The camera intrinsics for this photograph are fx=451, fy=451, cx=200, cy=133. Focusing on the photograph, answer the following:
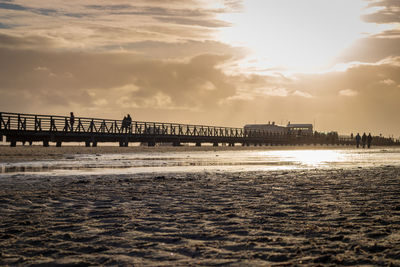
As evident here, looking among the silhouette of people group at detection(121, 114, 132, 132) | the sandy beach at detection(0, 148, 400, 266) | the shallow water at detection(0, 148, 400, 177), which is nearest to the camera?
the sandy beach at detection(0, 148, 400, 266)

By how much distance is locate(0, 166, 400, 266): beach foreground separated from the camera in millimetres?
3521

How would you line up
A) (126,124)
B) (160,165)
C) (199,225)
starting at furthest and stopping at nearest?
(126,124) < (160,165) < (199,225)

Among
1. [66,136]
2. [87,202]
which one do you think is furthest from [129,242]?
[66,136]

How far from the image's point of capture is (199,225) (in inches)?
185

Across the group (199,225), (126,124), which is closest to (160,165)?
(199,225)

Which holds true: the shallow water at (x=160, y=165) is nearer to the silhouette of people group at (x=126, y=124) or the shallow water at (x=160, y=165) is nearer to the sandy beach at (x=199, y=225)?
the sandy beach at (x=199, y=225)

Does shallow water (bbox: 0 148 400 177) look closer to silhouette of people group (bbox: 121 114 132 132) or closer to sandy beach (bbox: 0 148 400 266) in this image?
sandy beach (bbox: 0 148 400 266)

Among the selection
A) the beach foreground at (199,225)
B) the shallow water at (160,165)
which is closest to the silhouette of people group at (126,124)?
the shallow water at (160,165)

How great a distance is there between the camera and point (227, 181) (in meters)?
9.36

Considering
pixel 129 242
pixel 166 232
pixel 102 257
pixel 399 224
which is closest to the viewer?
pixel 102 257

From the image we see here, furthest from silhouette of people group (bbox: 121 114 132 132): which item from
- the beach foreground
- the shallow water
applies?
the beach foreground

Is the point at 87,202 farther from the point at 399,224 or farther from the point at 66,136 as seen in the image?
the point at 66,136

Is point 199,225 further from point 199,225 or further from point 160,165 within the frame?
point 160,165

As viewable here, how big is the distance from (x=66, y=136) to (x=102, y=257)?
34.3 m
